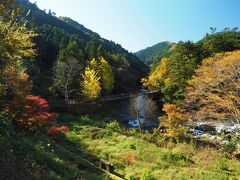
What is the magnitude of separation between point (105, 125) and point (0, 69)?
28.1 m

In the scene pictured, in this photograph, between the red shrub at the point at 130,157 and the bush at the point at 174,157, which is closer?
the red shrub at the point at 130,157

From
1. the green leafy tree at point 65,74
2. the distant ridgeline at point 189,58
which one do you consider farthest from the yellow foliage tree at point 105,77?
the distant ridgeline at point 189,58

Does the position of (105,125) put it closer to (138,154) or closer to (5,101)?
(138,154)

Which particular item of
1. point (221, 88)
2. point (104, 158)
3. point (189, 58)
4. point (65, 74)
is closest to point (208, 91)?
point (221, 88)

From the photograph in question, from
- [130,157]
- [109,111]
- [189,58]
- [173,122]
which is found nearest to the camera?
[130,157]

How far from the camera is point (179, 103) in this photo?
42.7 meters

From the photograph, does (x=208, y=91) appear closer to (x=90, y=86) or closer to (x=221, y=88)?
(x=221, y=88)

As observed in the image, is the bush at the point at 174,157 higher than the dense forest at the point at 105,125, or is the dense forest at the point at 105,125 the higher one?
the dense forest at the point at 105,125

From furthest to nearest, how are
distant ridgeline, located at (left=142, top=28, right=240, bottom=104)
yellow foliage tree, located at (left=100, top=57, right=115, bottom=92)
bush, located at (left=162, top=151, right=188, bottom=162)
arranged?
yellow foliage tree, located at (left=100, top=57, right=115, bottom=92) → distant ridgeline, located at (left=142, top=28, right=240, bottom=104) → bush, located at (left=162, top=151, right=188, bottom=162)

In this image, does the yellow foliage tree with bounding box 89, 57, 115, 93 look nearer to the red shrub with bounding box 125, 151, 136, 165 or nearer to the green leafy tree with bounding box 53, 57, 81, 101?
the green leafy tree with bounding box 53, 57, 81, 101

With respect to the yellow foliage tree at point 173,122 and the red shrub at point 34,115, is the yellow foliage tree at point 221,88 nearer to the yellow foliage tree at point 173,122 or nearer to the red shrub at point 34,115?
the yellow foliage tree at point 173,122

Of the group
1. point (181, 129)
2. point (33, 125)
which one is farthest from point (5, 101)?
point (181, 129)

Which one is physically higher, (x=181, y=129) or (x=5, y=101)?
(x=5, y=101)

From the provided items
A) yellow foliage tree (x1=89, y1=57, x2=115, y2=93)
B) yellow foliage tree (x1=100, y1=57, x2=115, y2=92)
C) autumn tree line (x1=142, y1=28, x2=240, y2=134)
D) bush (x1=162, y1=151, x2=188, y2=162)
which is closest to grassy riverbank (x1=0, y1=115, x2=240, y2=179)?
bush (x1=162, y1=151, x2=188, y2=162)
